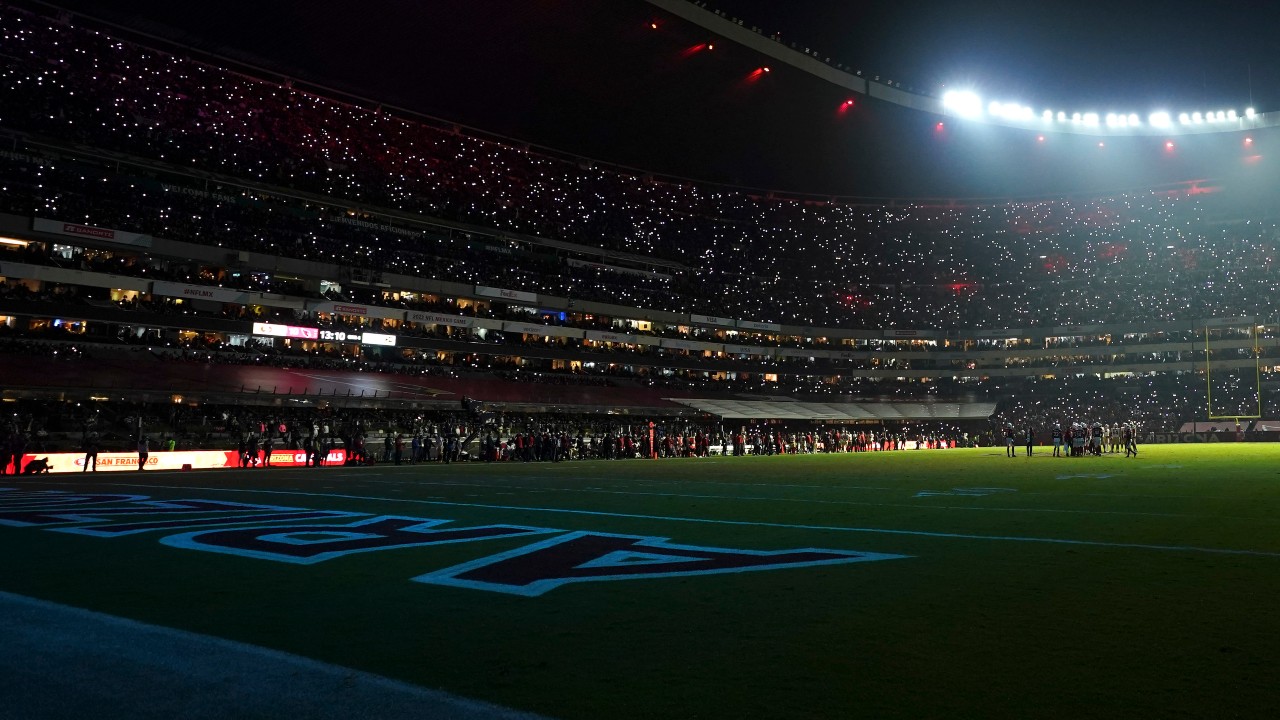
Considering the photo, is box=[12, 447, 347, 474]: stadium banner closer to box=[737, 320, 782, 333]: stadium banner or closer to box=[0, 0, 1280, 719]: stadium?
box=[0, 0, 1280, 719]: stadium

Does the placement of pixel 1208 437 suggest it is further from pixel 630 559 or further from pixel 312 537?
pixel 312 537

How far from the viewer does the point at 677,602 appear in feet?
18.7

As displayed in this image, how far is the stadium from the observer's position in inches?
176

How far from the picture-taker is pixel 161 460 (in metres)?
29.1

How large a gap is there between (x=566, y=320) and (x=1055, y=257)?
179 feet

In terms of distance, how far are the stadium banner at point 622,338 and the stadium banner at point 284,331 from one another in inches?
878

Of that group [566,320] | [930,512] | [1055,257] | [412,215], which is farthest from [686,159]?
[930,512]

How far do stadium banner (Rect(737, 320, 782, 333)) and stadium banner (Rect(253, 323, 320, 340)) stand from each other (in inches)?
1536

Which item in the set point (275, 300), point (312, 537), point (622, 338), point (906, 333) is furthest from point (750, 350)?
point (312, 537)

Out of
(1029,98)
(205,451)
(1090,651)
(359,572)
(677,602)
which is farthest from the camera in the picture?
(1029,98)

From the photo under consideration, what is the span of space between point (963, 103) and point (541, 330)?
34.3 meters

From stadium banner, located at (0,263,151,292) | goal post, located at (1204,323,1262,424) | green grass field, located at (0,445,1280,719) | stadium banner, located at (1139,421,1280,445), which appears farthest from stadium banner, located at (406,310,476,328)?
goal post, located at (1204,323,1262,424)

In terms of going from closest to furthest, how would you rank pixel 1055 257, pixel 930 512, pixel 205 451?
pixel 930 512
pixel 205 451
pixel 1055 257

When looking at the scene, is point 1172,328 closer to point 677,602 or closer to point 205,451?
point 205,451
